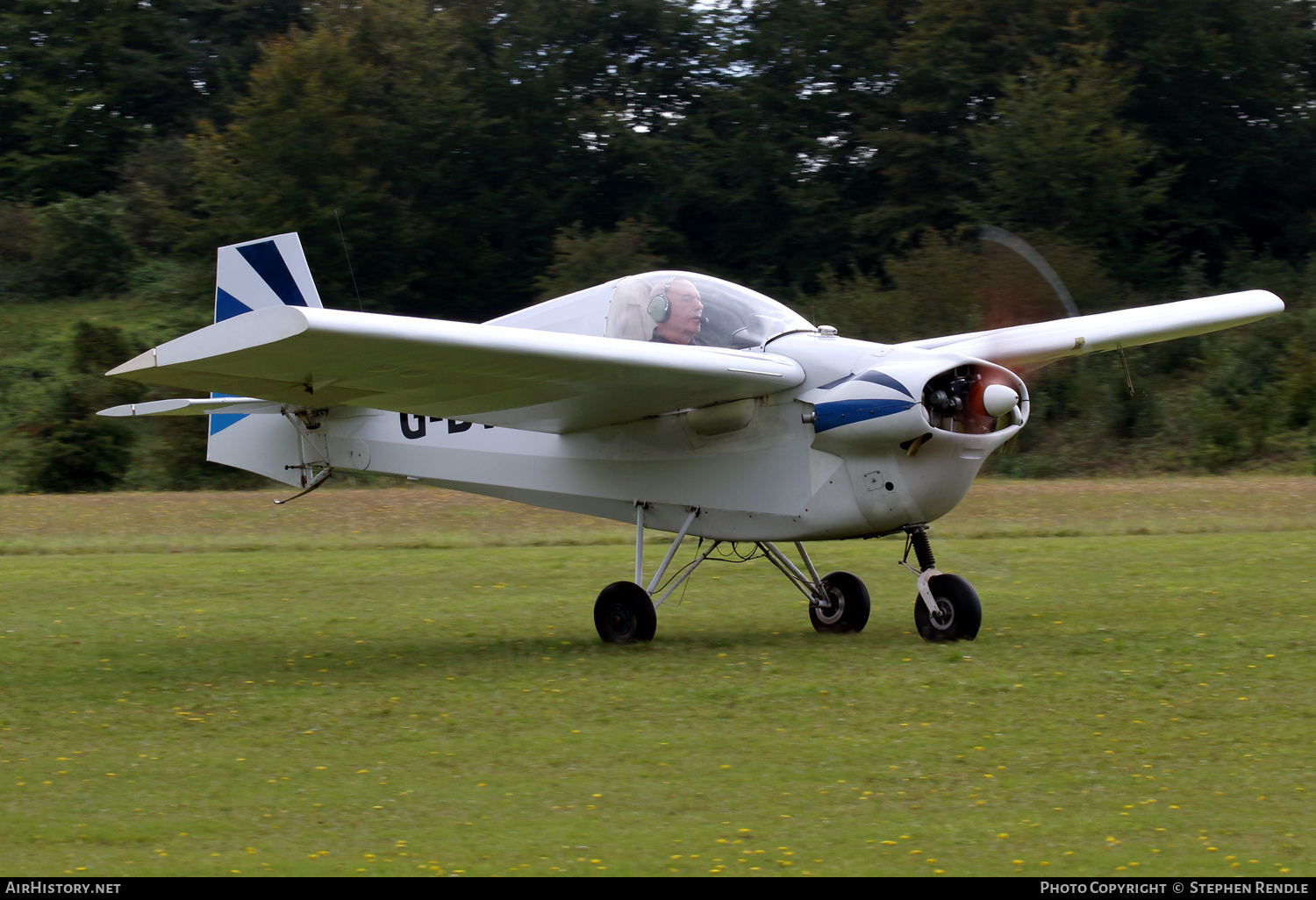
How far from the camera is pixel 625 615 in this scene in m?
10.1

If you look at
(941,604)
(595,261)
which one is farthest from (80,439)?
(941,604)

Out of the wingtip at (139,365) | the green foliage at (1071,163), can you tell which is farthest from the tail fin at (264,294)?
the green foliage at (1071,163)

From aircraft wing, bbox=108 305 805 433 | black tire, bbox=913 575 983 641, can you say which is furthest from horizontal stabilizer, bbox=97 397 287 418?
black tire, bbox=913 575 983 641

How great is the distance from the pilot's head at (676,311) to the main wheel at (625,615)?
197 cm

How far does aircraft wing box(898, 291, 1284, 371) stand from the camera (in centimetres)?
1027

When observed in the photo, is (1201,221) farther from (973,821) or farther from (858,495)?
(973,821)

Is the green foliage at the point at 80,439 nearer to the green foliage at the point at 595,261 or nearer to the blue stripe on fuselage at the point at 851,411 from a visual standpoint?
the green foliage at the point at 595,261

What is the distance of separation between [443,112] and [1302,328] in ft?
92.1

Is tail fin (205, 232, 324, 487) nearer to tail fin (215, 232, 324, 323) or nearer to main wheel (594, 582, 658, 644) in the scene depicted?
tail fin (215, 232, 324, 323)

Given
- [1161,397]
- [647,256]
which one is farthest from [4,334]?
[1161,397]

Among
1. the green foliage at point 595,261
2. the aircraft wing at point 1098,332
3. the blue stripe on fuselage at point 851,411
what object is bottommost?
the blue stripe on fuselage at point 851,411

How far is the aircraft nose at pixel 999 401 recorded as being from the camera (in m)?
8.70

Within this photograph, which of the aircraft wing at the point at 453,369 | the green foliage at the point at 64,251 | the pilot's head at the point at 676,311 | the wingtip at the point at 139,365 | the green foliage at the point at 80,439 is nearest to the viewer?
the wingtip at the point at 139,365

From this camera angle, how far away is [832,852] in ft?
17.1
